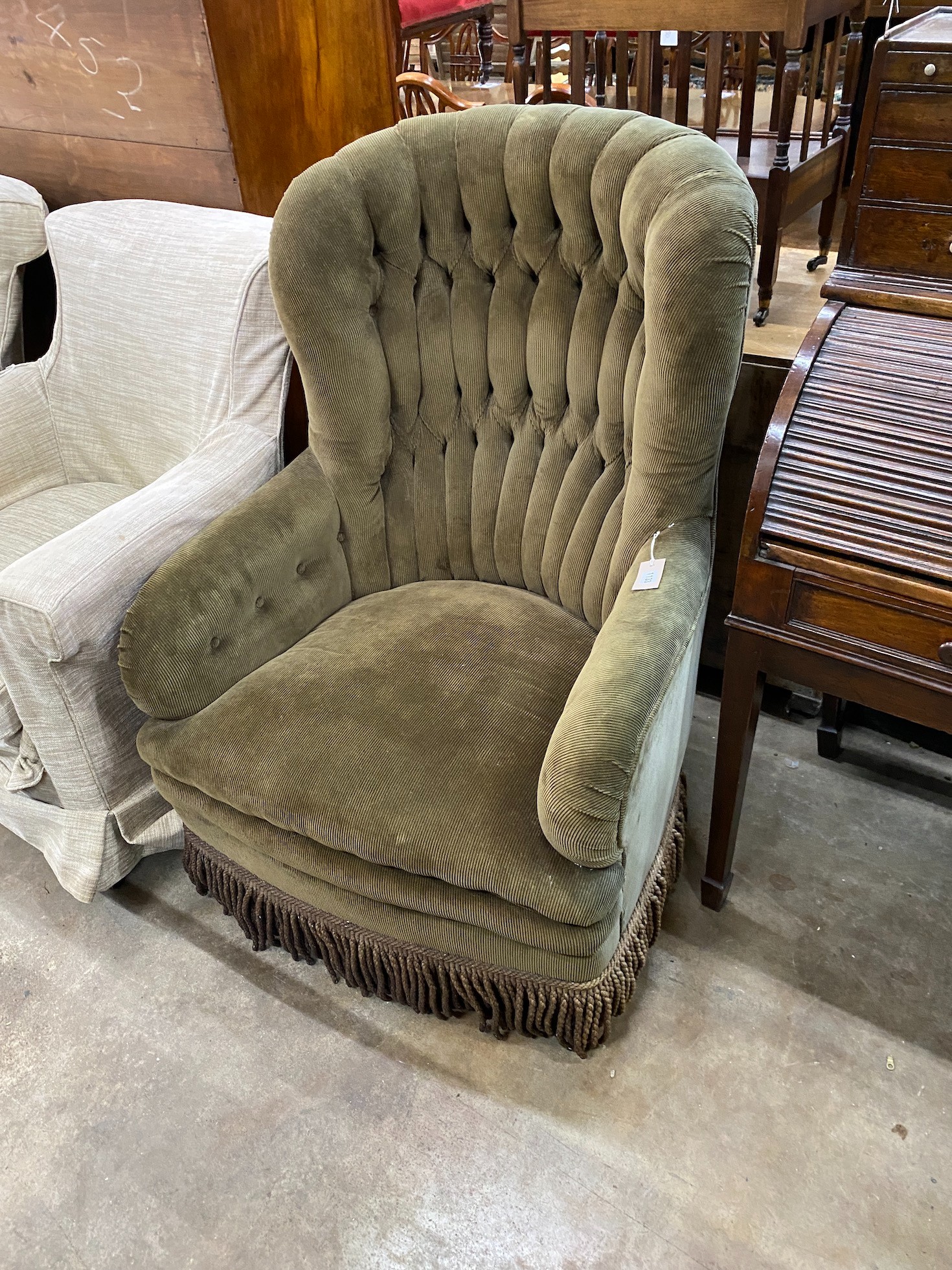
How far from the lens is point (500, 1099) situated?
4.14 feet

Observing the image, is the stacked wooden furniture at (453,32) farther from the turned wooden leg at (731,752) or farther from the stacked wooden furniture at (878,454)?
the turned wooden leg at (731,752)

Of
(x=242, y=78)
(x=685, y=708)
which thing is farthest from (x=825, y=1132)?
(x=242, y=78)

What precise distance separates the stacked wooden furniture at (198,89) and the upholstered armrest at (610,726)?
1.12 m

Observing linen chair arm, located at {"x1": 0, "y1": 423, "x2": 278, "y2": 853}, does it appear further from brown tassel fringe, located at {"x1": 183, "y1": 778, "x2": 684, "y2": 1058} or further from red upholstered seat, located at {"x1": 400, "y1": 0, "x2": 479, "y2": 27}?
red upholstered seat, located at {"x1": 400, "y1": 0, "x2": 479, "y2": 27}

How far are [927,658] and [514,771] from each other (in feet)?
1.65

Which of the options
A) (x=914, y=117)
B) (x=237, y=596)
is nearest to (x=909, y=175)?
(x=914, y=117)

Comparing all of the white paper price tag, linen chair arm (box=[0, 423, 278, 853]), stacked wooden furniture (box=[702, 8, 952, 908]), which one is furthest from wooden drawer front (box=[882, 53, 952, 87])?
linen chair arm (box=[0, 423, 278, 853])

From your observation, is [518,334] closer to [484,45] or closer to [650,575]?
[650,575]

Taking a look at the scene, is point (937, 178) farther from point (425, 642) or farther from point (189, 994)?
point (189, 994)

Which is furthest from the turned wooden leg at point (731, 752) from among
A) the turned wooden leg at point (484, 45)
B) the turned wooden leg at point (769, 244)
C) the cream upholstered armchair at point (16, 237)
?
the turned wooden leg at point (484, 45)

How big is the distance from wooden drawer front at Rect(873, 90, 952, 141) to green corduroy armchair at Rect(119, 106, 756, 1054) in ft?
0.64

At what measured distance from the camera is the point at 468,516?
1517 millimetres

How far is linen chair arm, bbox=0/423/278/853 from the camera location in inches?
49.8

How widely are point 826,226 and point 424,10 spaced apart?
1272mm
